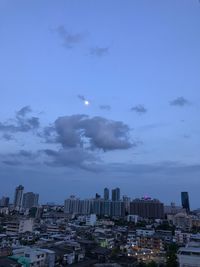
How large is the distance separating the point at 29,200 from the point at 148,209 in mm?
38614

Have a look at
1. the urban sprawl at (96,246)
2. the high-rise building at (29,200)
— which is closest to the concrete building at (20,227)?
the urban sprawl at (96,246)

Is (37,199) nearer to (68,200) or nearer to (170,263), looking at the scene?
(68,200)

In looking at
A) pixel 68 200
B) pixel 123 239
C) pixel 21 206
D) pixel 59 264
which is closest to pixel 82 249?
pixel 59 264

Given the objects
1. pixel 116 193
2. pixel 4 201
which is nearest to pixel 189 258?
pixel 116 193

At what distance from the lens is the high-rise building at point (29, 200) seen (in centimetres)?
8381

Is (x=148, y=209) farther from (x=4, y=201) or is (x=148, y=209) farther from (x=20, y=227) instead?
(x=4, y=201)

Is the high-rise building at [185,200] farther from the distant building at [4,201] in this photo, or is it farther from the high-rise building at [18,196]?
the distant building at [4,201]

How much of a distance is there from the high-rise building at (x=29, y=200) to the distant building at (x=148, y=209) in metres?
33.6

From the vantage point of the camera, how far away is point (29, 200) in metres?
84.7

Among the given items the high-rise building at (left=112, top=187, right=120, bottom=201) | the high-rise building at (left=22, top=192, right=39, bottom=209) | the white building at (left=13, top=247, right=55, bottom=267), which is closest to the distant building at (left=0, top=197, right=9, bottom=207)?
the high-rise building at (left=22, top=192, right=39, bottom=209)

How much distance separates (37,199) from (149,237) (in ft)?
215

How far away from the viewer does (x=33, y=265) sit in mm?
17312

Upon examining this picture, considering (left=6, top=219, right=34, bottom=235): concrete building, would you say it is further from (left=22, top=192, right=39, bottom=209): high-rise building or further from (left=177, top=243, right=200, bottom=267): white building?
(left=22, top=192, right=39, bottom=209): high-rise building

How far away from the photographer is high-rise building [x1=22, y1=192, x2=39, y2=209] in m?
83.8
